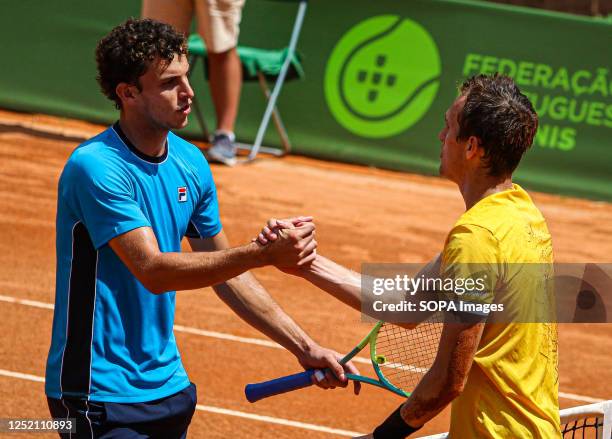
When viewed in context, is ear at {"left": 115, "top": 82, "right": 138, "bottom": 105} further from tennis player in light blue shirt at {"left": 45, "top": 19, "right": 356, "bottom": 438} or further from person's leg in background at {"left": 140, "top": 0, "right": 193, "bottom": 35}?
person's leg in background at {"left": 140, "top": 0, "right": 193, "bottom": 35}

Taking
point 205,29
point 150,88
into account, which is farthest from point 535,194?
point 150,88

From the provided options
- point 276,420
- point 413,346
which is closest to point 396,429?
point 413,346

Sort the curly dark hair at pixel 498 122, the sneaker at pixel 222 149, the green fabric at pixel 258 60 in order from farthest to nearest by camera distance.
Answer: the green fabric at pixel 258 60, the sneaker at pixel 222 149, the curly dark hair at pixel 498 122

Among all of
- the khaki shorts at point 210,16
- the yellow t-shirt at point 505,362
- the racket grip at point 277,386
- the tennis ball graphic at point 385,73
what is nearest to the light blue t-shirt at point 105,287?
the racket grip at point 277,386

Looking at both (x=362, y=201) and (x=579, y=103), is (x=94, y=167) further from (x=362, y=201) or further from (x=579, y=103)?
(x=579, y=103)

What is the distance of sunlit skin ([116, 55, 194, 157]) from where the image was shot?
3.94m

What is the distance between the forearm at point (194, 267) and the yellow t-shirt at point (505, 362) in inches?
30.4

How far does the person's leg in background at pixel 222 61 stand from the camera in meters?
11.4

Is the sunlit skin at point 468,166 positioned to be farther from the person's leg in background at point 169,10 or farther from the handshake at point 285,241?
the person's leg in background at point 169,10

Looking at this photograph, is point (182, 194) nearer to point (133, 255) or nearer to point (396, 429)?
point (133, 255)

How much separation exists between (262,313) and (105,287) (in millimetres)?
794

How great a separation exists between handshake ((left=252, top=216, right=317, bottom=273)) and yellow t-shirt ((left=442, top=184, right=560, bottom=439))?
0.73 metres

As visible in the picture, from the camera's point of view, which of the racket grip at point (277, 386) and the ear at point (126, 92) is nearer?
the ear at point (126, 92)

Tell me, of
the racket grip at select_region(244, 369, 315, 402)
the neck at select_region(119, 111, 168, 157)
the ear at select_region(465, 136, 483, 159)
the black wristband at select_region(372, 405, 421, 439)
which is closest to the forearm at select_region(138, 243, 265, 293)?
the neck at select_region(119, 111, 168, 157)
